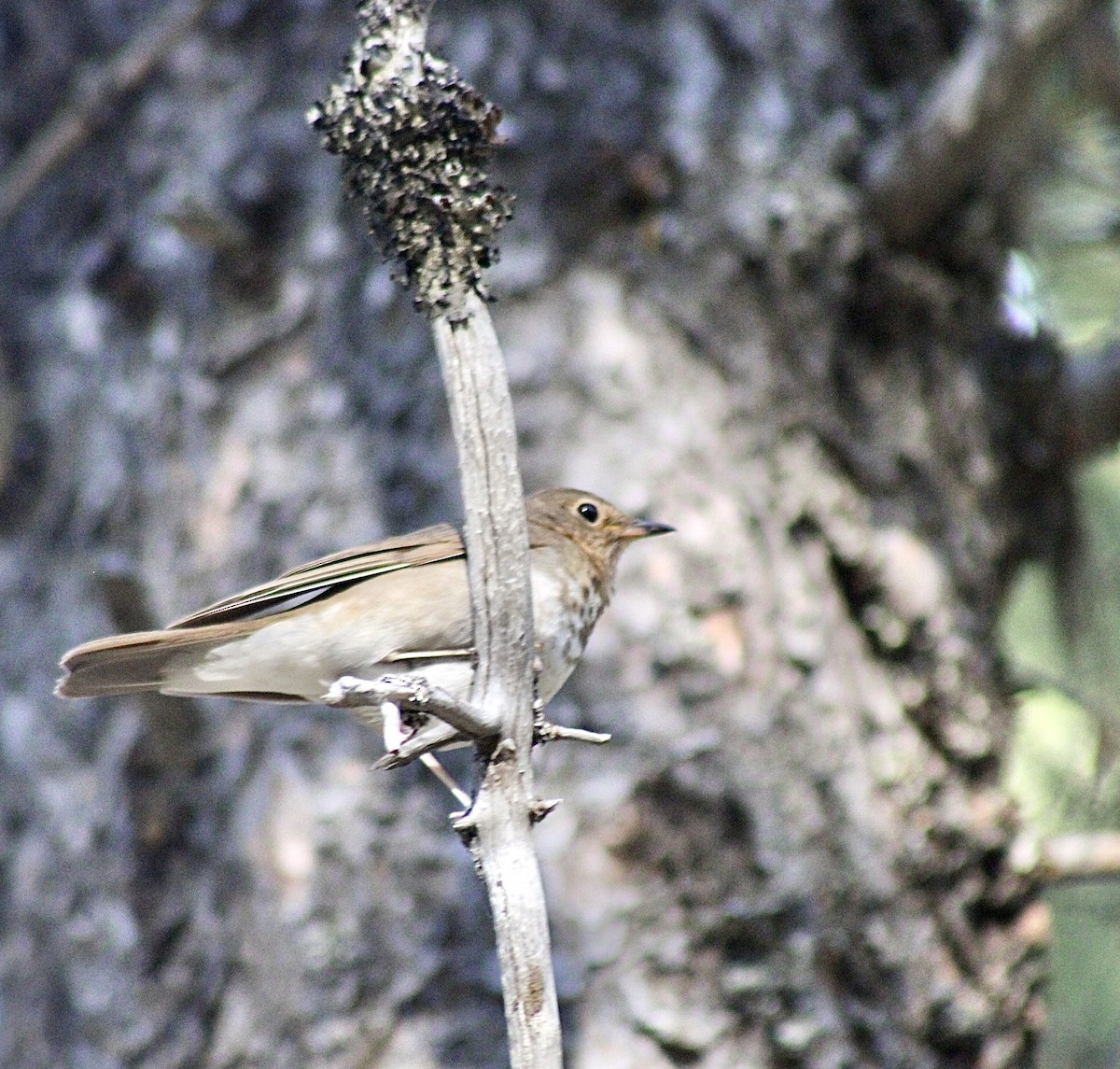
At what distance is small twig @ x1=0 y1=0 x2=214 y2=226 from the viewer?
369 centimetres

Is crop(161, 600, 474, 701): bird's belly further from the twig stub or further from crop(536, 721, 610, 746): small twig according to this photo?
the twig stub

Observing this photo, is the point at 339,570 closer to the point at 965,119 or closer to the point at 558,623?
the point at 558,623

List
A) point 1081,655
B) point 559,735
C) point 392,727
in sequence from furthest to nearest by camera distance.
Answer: point 1081,655, point 392,727, point 559,735

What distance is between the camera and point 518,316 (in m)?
3.41

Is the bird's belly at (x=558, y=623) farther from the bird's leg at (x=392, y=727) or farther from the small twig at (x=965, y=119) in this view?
the small twig at (x=965, y=119)

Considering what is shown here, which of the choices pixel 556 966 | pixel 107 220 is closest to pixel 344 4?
pixel 107 220

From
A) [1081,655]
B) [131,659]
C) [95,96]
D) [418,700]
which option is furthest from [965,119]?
[418,700]

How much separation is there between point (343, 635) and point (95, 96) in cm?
188

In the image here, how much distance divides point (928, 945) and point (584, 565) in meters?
1.14

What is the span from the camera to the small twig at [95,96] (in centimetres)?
369

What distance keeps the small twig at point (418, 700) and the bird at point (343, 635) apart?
635 millimetres

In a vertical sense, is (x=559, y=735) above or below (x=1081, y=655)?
below

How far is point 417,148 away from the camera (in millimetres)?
1697

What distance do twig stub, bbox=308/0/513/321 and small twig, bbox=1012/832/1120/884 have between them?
2311 mm
